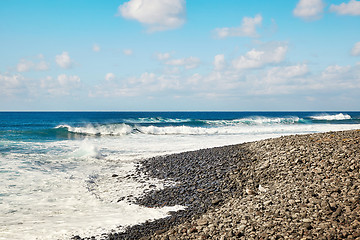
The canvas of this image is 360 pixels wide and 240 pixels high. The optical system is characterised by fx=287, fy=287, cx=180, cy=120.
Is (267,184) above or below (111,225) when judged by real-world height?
above

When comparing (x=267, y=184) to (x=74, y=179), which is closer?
(x=267, y=184)

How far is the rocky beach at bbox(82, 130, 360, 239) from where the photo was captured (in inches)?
179

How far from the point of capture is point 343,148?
7.79 metres

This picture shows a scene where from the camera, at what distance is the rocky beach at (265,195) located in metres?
4.54

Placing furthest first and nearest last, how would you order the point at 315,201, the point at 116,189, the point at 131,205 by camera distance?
the point at 116,189 → the point at 131,205 → the point at 315,201

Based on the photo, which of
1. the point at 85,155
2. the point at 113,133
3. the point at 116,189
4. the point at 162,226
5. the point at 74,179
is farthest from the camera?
the point at 113,133

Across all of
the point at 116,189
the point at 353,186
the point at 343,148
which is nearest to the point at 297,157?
the point at 343,148

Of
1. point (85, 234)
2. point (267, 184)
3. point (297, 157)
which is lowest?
point (85, 234)

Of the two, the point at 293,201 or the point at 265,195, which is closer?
the point at 293,201

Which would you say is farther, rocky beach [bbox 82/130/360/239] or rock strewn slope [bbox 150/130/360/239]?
rocky beach [bbox 82/130/360/239]

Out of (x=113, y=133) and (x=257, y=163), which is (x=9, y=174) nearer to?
(x=257, y=163)

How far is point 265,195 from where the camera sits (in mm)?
6086

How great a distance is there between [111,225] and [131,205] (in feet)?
4.25

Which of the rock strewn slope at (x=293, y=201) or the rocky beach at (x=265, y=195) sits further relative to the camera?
the rocky beach at (x=265, y=195)
